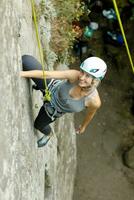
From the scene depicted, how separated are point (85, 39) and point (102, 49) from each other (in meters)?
0.74

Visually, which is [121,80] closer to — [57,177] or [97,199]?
[97,199]

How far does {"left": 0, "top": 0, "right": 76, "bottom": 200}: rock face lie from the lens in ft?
18.5

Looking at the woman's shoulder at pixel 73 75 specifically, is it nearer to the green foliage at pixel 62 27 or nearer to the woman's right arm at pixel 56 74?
the woman's right arm at pixel 56 74

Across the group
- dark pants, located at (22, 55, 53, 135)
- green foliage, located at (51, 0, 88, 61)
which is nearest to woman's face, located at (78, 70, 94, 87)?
dark pants, located at (22, 55, 53, 135)

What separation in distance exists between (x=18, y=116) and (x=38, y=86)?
856 mm

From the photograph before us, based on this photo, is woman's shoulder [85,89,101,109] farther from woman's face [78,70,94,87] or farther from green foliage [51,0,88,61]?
green foliage [51,0,88,61]

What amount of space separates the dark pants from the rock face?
10 centimetres

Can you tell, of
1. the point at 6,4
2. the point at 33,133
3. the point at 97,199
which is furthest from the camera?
the point at 97,199

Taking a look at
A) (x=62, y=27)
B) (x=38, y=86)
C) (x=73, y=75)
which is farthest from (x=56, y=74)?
(x=62, y=27)

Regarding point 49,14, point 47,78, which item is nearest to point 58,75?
point 47,78

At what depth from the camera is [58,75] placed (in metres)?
6.43

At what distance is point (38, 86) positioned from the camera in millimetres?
6984

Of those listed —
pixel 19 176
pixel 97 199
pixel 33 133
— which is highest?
pixel 33 133

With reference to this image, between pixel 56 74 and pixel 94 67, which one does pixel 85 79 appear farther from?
pixel 56 74
